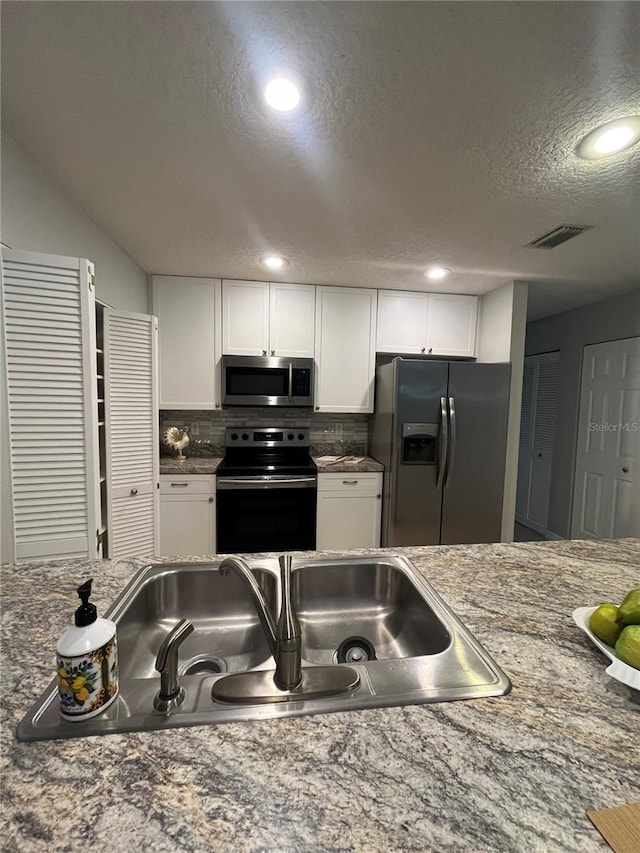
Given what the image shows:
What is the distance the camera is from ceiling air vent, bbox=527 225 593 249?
2.07 meters

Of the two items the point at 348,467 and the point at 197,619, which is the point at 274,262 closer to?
the point at 348,467

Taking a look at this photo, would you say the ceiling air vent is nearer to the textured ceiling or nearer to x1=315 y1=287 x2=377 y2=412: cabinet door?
the textured ceiling

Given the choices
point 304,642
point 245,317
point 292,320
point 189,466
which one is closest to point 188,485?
point 189,466

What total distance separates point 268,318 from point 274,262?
1.77 feet

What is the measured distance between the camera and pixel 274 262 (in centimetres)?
266

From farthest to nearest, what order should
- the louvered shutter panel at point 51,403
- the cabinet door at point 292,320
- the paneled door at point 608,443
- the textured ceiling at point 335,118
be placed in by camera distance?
the paneled door at point 608,443 → the cabinet door at point 292,320 → the louvered shutter panel at point 51,403 → the textured ceiling at point 335,118

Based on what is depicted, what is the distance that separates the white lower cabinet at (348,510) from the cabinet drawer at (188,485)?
0.84 metres

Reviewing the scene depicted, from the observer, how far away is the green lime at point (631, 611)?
2.38ft

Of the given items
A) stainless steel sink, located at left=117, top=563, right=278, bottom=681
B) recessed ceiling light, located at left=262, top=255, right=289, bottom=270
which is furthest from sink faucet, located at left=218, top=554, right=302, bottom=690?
recessed ceiling light, located at left=262, top=255, right=289, bottom=270

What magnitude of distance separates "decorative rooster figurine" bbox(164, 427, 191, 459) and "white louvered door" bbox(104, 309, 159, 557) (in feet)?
2.20

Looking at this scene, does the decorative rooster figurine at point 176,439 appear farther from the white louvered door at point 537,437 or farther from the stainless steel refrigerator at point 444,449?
the white louvered door at point 537,437

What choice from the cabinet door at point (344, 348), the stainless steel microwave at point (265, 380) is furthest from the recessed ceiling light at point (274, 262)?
the stainless steel microwave at point (265, 380)

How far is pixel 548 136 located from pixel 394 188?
0.61 meters

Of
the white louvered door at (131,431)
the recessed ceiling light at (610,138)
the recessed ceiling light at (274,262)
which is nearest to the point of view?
the recessed ceiling light at (610,138)
